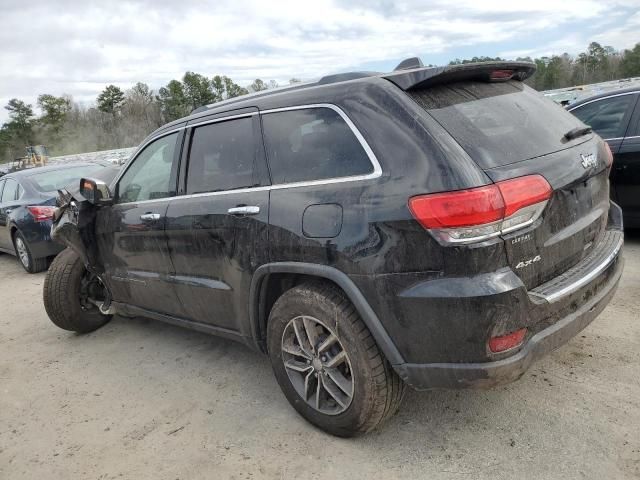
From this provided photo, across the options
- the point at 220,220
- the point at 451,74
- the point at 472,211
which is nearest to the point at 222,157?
the point at 220,220

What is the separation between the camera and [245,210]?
2965 mm

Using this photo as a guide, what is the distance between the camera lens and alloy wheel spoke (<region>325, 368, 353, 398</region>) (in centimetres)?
271

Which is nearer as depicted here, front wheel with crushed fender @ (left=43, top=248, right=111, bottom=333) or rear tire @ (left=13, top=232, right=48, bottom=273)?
front wheel with crushed fender @ (left=43, top=248, right=111, bottom=333)

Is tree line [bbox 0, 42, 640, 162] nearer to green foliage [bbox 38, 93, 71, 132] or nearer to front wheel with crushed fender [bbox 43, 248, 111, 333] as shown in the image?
green foliage [bbox 38, 93, 71, 132]

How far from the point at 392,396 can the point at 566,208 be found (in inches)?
48.9

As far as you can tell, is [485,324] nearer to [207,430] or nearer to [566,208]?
[566,208]

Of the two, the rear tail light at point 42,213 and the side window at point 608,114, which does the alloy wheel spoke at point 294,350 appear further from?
the rear tail light at point 42,213

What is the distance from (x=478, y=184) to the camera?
223 centimetres

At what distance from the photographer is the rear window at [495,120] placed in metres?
2.42

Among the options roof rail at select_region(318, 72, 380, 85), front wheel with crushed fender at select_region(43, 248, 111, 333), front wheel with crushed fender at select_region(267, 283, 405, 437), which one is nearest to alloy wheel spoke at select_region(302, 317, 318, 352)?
front wheel with crushed fender at select_region(267, 283, 405, 437)

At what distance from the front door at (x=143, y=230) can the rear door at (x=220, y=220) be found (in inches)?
5.8

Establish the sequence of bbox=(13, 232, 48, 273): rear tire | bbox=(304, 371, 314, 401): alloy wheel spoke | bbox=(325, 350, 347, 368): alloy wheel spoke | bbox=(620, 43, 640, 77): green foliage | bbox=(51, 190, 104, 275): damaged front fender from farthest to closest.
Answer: bbox=(620, 43, 640, 77): green foliage, bbox=(13, 232, 48, 273): rear tire, bbox=(51, 190, 104, 275): damaged front fender, bbox=(304, 371, 314, 401): alloy wheel spoke, bbox=(325, 350, 347, 368): alloy wheel spoke

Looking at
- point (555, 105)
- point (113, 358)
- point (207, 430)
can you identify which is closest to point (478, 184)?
point (555, 105)

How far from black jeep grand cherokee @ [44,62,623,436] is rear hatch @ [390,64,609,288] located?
0.01 meters
